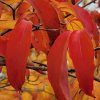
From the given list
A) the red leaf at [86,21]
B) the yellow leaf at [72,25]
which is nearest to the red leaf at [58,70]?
the red leaf at [86,21]

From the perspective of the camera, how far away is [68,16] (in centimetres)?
82

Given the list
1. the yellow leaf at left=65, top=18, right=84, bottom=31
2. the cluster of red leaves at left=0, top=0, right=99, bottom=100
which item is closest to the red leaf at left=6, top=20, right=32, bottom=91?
the cluster of red leaves at left=0, top=0, right=99, bottom=100

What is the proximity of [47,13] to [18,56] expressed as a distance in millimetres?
116

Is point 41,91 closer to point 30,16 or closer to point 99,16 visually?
point 99,16

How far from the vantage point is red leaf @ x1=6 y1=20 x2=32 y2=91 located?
1.57 feet

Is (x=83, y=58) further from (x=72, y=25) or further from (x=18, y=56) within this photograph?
(x=72, y=25)

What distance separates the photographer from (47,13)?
1.82ft

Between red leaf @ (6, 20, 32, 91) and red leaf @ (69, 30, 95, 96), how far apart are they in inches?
3.0

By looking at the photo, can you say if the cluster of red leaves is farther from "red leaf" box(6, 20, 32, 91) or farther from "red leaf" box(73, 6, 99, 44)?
"red leaf" box(73, 6, 99, 44)

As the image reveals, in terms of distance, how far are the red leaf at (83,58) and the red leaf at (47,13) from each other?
67mm

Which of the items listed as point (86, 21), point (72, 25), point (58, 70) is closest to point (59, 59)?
point (58, 70)

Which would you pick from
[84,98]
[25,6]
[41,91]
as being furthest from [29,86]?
[25,6]

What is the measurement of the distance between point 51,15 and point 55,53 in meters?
0.11

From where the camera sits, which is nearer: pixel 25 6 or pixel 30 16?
pixel 30 16
